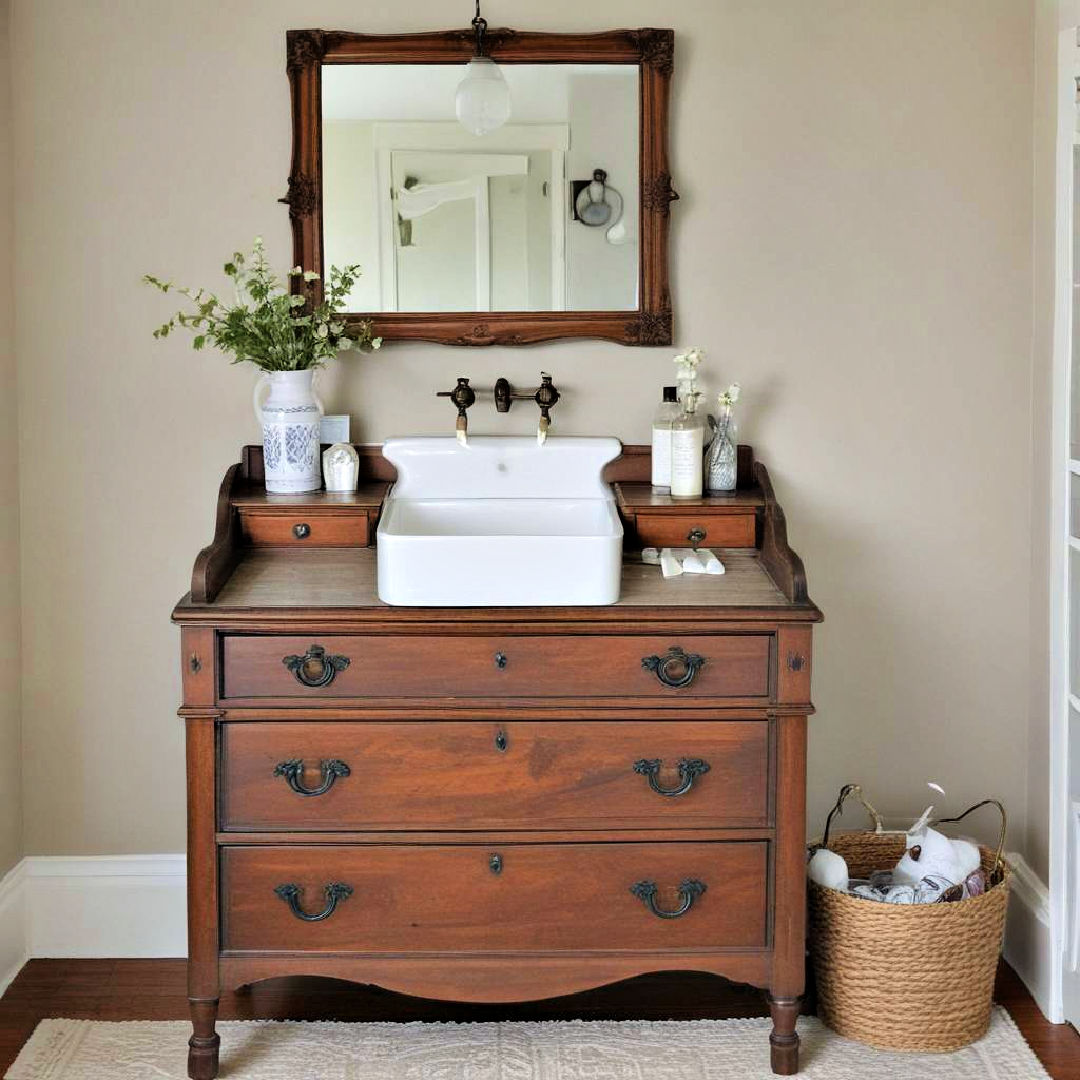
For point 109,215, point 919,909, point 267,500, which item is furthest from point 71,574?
point 919,909

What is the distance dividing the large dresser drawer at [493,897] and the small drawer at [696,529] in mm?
621

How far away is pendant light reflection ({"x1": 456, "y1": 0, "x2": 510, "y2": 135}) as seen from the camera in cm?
291

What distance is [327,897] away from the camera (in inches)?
102

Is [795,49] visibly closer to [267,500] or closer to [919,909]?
[267,500]

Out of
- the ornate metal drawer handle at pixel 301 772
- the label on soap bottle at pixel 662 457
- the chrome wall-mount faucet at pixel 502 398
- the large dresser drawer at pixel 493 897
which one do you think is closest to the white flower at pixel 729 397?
the label on soap bottle at pixel 662 457

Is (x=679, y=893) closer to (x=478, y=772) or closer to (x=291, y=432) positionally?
(x=478, y=772)

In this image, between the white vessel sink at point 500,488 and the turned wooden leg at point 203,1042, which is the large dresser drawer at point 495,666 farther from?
the turned wooden leg at point 203,1042

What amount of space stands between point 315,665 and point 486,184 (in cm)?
107

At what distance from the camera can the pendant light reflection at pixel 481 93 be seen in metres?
2.91

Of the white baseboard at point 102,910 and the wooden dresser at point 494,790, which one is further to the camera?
the white baseboard at point 102,910

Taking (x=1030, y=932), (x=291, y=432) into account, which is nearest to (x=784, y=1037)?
(x=1030, y=932)

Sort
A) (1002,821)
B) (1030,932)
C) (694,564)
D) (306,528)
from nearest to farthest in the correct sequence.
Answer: (694,564)
(306,528)
(1030,932)
(1002,821)

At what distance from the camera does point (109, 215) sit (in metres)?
3.03

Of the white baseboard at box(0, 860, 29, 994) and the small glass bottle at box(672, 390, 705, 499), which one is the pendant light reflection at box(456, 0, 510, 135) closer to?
the small glass bottle at box(672, 390, 705, 499)
